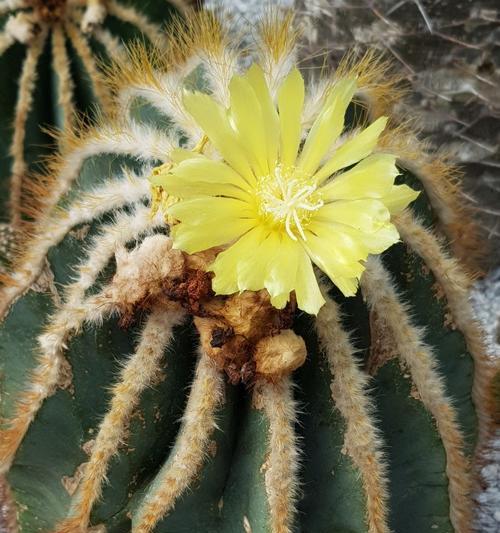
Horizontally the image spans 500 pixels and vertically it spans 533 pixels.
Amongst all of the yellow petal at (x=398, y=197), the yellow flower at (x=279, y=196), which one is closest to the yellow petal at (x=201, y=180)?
the yellow flower at (x=279, y=196)

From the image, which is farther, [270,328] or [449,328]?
[449,328]

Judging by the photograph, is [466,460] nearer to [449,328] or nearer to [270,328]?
[449,328]

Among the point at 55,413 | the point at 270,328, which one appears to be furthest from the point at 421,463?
the point at 55,413

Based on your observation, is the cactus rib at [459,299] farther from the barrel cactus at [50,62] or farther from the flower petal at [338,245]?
the barrel cactus at [50,62]

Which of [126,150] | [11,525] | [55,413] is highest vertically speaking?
[126,150]

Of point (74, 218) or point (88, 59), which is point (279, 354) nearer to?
point (74, 218)

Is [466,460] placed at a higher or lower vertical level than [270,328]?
lower

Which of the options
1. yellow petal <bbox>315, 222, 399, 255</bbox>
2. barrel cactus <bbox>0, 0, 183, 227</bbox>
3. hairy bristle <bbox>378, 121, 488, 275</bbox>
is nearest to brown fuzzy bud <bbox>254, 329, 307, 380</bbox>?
yellow petal <bbox>315, 222, 399, 255</bbox>
